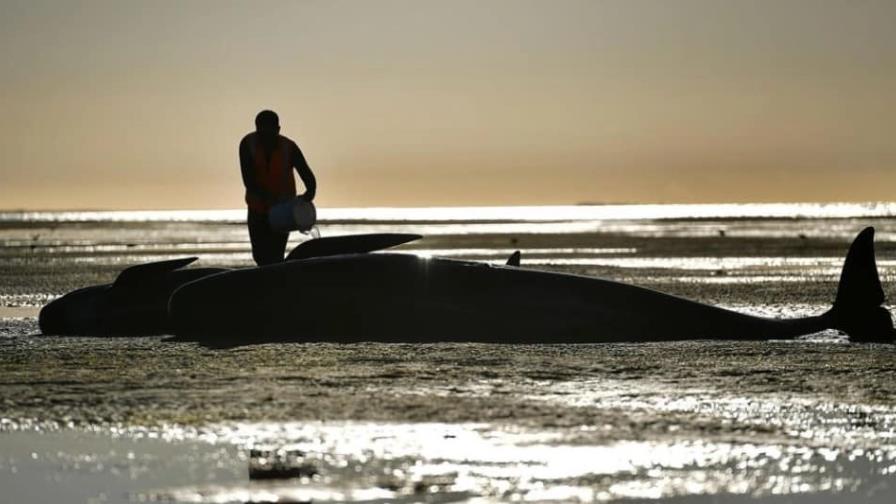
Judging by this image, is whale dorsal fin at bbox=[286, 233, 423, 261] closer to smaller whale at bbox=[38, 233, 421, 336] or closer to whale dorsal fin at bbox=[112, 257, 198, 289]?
smaller whale at bbox=[38, 233, 421, 336]

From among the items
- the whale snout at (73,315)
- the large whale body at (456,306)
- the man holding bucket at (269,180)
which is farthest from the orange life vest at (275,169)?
the large whale body at (456,306)

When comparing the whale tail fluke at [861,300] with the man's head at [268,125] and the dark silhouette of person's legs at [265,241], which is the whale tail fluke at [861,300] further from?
the man's head at [268,125]

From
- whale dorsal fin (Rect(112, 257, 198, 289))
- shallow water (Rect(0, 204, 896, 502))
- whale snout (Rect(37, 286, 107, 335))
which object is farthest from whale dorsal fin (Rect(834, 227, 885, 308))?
whale snout (Rect(37, 286, 107, 335))

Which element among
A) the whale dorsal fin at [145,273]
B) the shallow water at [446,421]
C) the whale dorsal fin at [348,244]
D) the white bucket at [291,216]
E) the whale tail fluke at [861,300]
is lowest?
the shallow water at [446,421]

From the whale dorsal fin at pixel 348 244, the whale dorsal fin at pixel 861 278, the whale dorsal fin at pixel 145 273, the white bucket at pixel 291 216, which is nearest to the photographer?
the whale dorsal fin at pixel 861 278

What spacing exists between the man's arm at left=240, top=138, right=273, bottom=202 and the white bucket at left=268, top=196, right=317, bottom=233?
31 centimetres

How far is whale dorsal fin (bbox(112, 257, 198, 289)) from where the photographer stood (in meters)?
14.4

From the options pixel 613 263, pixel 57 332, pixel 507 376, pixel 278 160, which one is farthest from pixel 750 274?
pixel 507 376

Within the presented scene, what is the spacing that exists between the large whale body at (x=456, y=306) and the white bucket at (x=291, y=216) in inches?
64.9

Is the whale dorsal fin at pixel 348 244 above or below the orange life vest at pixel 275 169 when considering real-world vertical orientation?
below

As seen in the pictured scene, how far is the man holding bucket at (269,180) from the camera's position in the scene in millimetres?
15359

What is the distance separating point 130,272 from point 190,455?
7154 mm

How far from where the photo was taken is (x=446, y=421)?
8.59 metres

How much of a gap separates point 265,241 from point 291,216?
431 mm
